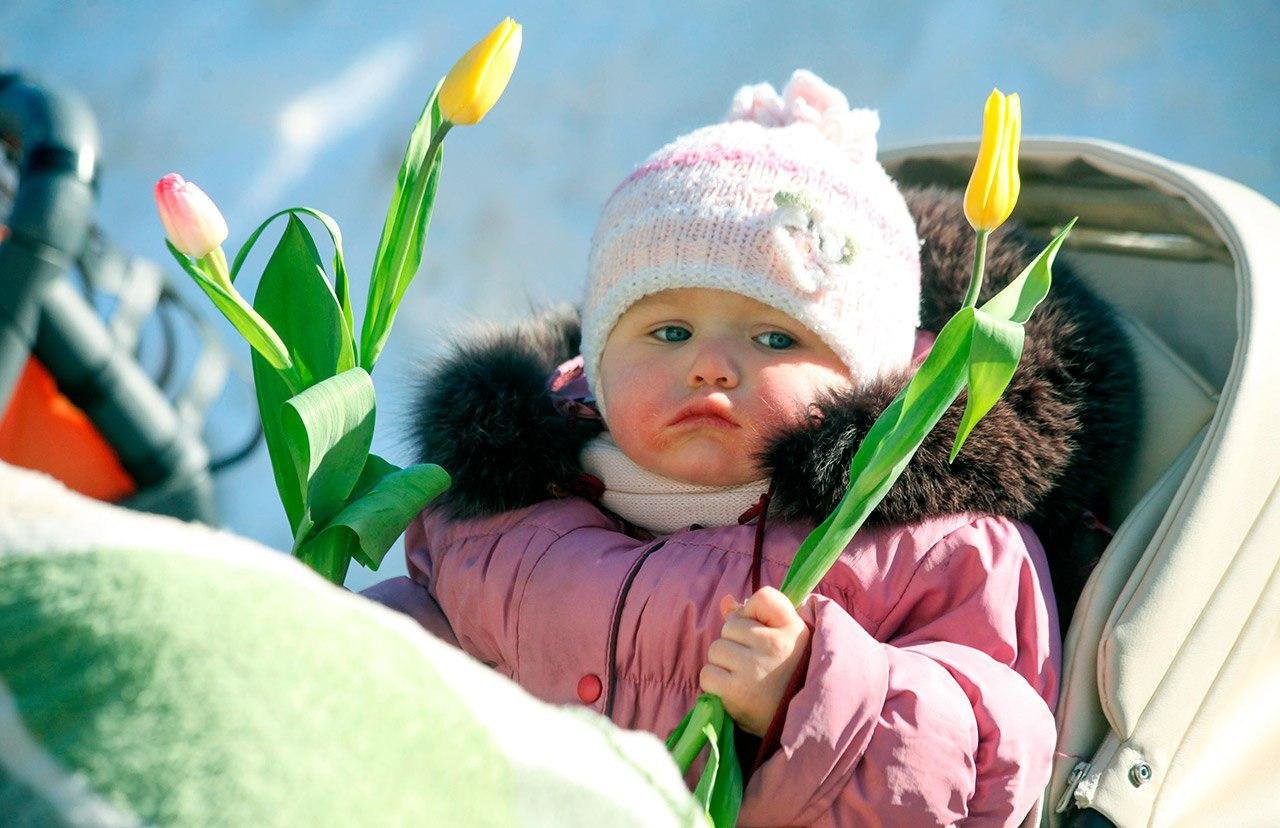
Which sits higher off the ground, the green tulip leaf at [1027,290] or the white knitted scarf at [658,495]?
the green tulip leaf at [1027,290]

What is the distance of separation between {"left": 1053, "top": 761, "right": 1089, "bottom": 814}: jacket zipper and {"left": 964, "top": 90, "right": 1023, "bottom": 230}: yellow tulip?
1.48ft

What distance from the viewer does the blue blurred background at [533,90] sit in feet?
8.13

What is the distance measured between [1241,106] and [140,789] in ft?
8.07

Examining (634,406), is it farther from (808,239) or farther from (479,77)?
(479,77)

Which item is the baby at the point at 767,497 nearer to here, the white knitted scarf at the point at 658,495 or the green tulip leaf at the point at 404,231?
the white knitted scarf at the point at 658,495

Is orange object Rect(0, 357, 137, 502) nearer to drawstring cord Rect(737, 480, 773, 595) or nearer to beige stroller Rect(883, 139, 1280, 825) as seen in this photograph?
drawstring cord Rect(737, 480, 773, 595)

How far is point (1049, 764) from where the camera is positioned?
1.01m

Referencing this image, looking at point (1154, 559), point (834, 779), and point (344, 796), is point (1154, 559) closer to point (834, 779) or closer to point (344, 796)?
point (834, 779)

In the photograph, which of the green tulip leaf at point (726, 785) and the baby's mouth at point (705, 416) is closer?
the green tulip leaf at point (726, 785)

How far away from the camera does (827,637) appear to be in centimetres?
94

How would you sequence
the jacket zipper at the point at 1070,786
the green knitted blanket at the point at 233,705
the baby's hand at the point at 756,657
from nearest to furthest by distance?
1. the green knitted blanket at the point at 233,705
2. the baby's hand at the point at 756,657
3. the jacket zipper at the point at 1070,786

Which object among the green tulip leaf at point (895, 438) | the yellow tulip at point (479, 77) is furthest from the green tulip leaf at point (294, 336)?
the green tulip leaf at point (895, 438)

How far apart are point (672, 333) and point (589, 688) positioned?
0.35 m

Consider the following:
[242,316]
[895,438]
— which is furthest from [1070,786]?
[242,316]
